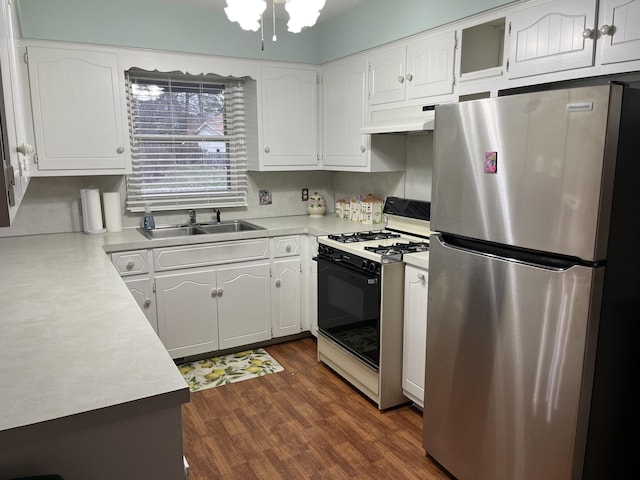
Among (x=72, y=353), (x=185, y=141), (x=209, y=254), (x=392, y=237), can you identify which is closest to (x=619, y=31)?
(x=392, y=237)

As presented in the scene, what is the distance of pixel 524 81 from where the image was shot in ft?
7.13

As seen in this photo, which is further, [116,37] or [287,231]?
[287,231]

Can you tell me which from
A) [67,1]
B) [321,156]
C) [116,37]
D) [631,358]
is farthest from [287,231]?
[631,358]

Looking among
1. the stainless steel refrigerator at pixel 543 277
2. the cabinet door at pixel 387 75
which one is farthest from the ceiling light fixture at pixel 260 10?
the cabinet door at pixel 387 75

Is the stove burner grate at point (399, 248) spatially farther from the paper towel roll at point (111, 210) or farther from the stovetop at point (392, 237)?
the paper towel roll at point (111, 210)

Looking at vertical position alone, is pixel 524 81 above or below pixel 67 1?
below

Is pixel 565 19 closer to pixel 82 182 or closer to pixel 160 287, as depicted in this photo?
pixel 160 287

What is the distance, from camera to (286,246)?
3584 mm

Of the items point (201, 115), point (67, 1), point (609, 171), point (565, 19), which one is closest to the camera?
point (609, 171)

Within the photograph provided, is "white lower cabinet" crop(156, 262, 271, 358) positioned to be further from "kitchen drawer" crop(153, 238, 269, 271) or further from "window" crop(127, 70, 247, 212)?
"window" crop(127, 70, 247, 212)

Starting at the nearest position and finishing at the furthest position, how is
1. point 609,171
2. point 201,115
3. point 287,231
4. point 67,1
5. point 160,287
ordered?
point 609,171 → point 67,1 → point 160,287 → point 287,231 → point 201,115

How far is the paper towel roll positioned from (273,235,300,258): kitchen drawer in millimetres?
1143

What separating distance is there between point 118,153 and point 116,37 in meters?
0.76

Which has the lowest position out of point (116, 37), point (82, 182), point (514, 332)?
point (514, 332)
